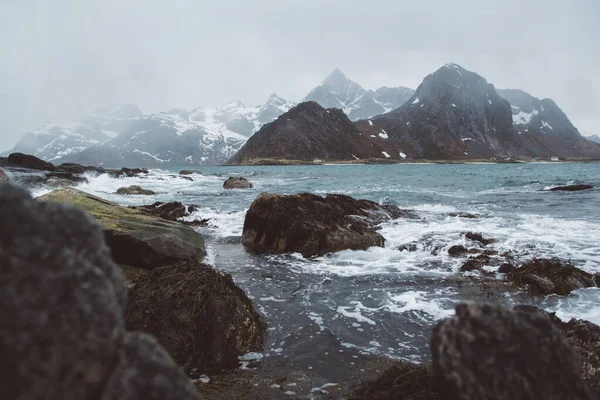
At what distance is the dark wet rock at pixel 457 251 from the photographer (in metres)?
12.8

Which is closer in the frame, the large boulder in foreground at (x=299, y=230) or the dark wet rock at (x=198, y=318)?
the dark wet rock at (x=198, y=318)

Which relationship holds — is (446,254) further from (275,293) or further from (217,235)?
(217,235)

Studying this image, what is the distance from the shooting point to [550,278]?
9.65 m

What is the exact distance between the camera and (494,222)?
18.7 meters

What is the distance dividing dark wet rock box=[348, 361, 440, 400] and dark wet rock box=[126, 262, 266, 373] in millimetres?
2322

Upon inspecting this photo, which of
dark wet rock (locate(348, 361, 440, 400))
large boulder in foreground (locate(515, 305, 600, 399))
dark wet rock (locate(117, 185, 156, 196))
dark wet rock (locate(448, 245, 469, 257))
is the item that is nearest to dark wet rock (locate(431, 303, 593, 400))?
large boulder in foreground (locate(515, 305, 600, 399))

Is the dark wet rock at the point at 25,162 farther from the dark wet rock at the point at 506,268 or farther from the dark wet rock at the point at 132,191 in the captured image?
the dark wet rock at the point at 506,268

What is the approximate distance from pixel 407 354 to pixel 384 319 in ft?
4.95

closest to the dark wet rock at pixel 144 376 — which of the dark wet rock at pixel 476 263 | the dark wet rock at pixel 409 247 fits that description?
the dark wet rock at pixel 476 263

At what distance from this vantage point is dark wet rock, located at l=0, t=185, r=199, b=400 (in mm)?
1691

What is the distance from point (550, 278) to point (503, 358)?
8.85 m

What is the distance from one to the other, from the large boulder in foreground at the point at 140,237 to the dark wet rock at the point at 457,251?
8897mm

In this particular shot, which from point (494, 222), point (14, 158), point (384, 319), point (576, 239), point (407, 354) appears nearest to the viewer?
point (407, 354)

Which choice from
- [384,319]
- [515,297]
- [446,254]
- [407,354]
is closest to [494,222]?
[446,254]
